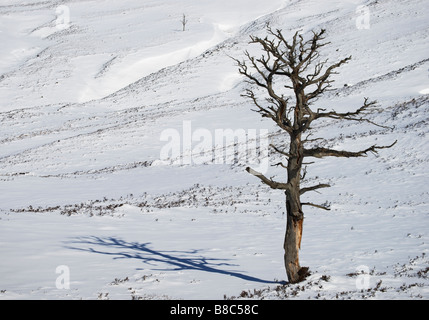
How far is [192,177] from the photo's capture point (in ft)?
118

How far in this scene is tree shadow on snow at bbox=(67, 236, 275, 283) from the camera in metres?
15.1

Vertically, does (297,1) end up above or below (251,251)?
above

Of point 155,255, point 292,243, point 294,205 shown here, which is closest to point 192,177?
point 155,255

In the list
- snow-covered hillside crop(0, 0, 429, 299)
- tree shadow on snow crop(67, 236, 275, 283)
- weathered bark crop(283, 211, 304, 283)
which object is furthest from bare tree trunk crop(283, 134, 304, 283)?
tree shadow on snow crop(67, 236, 275, 283)

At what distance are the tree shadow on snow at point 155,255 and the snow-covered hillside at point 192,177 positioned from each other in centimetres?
7

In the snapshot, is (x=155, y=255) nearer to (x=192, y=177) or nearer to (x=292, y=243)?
(x=292, y=243)

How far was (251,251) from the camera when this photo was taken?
17.5 metres

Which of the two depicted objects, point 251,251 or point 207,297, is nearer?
point 207,297

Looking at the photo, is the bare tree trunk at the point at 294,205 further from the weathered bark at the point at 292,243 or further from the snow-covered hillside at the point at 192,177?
the snow-covered hillside at the point at 192,177

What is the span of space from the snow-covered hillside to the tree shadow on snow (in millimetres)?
72

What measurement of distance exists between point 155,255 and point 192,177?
19.4m

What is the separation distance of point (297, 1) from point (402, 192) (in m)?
108
